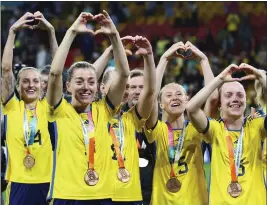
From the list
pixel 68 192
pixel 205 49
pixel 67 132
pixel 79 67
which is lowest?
pixel 68 192

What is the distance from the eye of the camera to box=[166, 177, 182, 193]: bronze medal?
5.93 metres

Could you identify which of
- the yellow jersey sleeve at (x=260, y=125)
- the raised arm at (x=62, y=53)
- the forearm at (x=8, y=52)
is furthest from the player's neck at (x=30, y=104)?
the yellow jersey sleeve at (x=260, y=125)

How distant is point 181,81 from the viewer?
17406 mm

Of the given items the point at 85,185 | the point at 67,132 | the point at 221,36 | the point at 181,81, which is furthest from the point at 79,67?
the point at 221,36

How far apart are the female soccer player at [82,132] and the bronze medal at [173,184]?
613 millimetres

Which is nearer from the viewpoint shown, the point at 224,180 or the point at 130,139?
the point at 224,180

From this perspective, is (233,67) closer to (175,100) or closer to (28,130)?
(175,100)

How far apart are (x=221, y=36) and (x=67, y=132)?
13.8 meters

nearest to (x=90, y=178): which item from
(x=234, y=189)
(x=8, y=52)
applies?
(x=234, y=189)

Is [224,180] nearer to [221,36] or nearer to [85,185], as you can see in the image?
[85,185]

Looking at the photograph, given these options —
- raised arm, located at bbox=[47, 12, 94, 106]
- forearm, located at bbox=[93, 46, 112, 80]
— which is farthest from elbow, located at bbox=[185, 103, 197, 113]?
raised arm, located at bbox=[47, 12, 94, 106]

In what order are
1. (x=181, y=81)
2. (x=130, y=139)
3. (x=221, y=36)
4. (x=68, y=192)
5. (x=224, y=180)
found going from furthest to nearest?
1. (x=221, y=36)
2. (x=181, y=81)
3. (x=130, y=139)
4. (x=224, y=180)
5. (x=68, y=192)

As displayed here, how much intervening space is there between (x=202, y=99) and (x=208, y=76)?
60 cm

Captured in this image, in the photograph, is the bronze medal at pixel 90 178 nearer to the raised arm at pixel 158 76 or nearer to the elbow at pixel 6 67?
the raised arm at pixel 158 76
